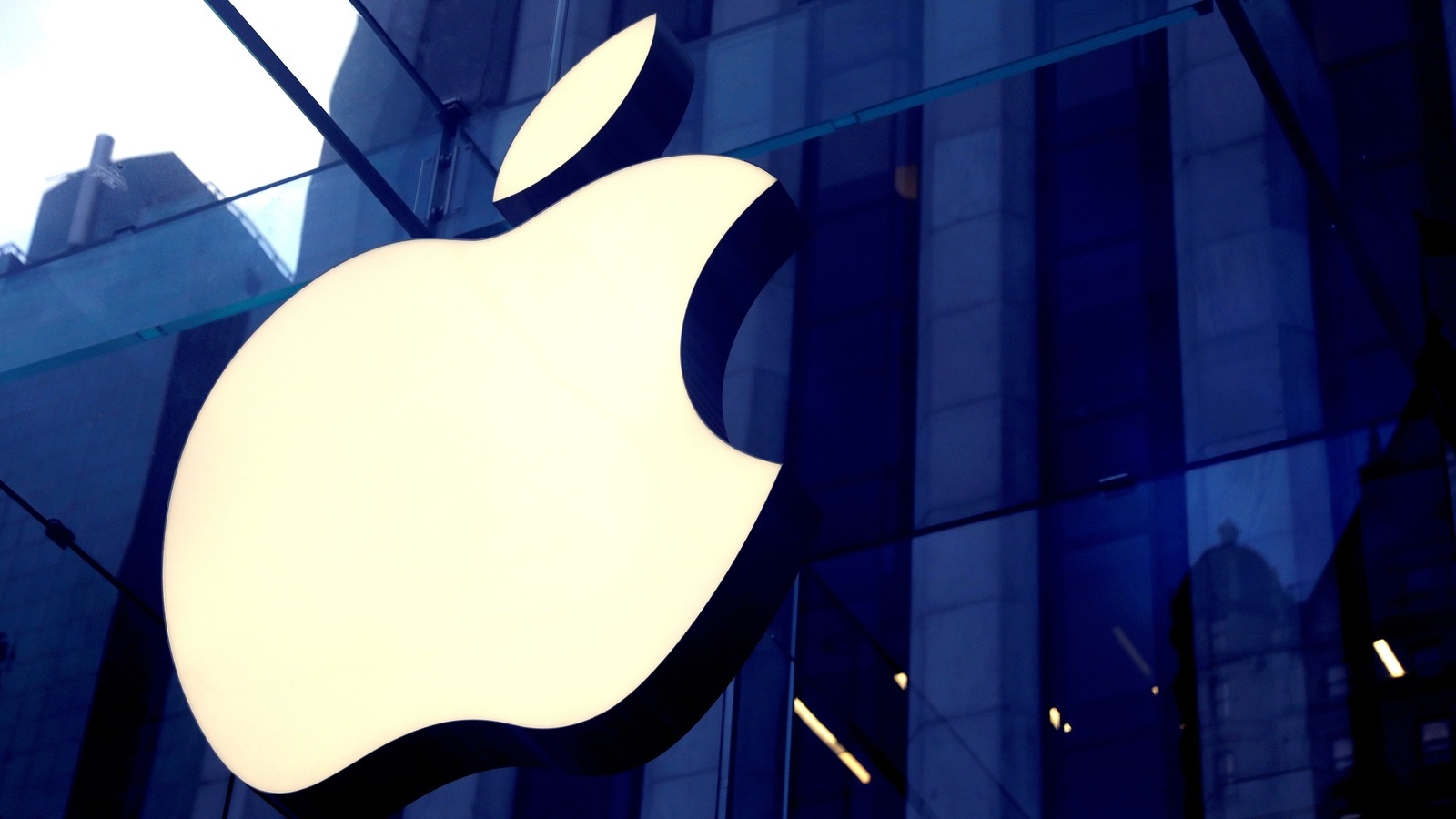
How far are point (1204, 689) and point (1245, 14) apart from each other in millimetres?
2463

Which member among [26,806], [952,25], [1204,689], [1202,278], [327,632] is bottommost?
[327,632]

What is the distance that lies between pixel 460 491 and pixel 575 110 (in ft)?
4.39

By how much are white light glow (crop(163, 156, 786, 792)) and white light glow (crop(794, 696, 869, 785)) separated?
8.26 ft

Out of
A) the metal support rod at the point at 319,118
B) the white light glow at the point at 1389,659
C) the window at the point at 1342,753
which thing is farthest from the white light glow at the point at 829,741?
the metal support rod at the point at 319,118

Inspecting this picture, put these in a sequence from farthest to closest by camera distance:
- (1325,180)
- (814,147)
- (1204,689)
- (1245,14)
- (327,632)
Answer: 1. (814,147)
2. (1325,180)
3. (1204,689)
4. (1245,14)
5. (327,632)

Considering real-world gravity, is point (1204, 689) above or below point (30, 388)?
below

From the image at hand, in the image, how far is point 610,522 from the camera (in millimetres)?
2979

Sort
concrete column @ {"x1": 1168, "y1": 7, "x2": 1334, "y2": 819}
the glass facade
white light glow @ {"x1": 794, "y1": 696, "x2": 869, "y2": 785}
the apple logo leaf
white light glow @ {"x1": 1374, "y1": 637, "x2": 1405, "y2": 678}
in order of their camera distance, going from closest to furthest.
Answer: the apple logo leaf, white light glow @ {"x1": 1374, "y1": 637, "x2": 1405, "y2": 678}, the glass facade, concrete column @ {"x1": 1168, "y1": 7, "x2": 1334, "y2": 819}, white light glow @ {"x1": 794, "y1": 696, "x2": 869, "y2": 785}

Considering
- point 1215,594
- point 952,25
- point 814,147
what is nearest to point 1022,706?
point 1215,594

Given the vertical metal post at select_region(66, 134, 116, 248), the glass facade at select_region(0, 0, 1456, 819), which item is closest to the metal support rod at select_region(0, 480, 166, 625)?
the glass facade at select_region(0, 0, 1456, 819)

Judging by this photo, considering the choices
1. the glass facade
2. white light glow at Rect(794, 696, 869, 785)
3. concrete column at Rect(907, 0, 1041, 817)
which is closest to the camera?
the glass facade

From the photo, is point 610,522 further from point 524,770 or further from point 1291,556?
point 524,770

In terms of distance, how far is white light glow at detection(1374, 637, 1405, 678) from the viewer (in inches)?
193

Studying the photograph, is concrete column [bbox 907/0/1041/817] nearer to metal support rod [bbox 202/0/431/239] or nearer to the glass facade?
the glass facade
